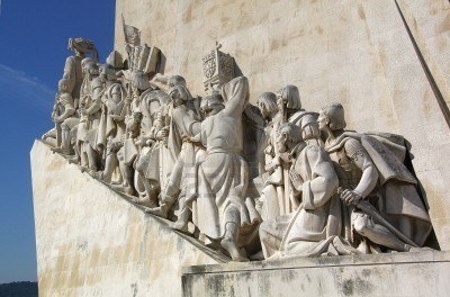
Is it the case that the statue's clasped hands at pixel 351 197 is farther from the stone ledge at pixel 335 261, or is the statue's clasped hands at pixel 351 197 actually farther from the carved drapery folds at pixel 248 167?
the stone ledge at pixel 335 261

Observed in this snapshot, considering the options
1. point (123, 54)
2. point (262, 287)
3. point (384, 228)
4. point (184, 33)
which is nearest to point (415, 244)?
point (384, 228)

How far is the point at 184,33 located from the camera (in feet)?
24.1

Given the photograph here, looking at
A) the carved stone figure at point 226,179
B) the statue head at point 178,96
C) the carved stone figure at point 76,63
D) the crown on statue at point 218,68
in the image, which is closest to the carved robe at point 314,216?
the carved stone figure at point 226,179

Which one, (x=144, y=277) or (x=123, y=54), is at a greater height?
(x=123, y=54)

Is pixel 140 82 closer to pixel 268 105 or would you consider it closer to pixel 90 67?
pixel 90 67

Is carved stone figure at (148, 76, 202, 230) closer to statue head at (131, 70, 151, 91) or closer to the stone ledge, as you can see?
statue head at (131, 70, 151, 91)

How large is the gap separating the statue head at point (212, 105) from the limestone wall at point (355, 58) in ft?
2.11

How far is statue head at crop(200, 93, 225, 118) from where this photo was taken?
17.6ft

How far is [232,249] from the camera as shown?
448cm

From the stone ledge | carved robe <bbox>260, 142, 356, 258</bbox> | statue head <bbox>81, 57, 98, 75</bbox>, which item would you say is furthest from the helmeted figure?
statue head <bbox>81, 57, 98, 75</bbox>

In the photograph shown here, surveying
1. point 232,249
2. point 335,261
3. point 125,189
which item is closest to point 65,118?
point 125,189

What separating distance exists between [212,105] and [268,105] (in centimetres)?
72

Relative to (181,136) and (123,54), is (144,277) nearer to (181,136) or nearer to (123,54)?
(181,136)

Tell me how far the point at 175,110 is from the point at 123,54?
154 inches
